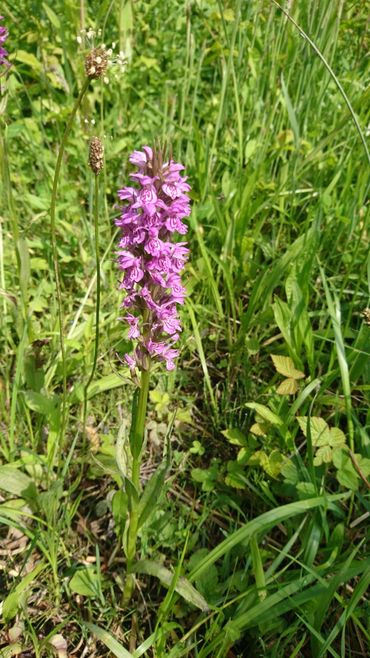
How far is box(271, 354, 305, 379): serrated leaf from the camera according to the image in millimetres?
2199

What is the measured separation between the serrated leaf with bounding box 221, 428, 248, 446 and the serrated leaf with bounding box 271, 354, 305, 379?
30 centimetres

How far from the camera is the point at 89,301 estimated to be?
2709mm

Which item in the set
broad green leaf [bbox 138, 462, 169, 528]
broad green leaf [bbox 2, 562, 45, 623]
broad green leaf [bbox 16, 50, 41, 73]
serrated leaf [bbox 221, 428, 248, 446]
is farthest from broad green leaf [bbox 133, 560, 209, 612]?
broad green leaf [bbox 16, 50, 41, 73]

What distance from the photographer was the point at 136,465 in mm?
1645

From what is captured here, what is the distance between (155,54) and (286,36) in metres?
1.16

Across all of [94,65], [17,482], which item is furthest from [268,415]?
[94,65]

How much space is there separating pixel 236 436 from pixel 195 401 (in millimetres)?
357

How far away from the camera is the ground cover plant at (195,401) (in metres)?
1.70

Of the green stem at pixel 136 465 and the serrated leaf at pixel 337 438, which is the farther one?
the serrated leaf at pixel 337 438

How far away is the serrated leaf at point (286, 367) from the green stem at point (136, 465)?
28.8 inches

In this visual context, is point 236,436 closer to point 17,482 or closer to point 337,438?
point 337,438

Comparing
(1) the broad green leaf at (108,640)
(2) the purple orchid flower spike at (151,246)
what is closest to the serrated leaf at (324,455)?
(2) the purple orchid flower spike at (151,246)

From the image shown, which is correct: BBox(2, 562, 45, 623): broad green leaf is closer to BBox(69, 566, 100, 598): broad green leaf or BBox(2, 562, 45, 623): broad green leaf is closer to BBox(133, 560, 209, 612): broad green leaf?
BBox(69, 566, 100, 598): broad green leaf

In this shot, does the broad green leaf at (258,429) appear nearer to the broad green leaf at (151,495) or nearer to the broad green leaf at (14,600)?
the broad green leaf at (151,495)
